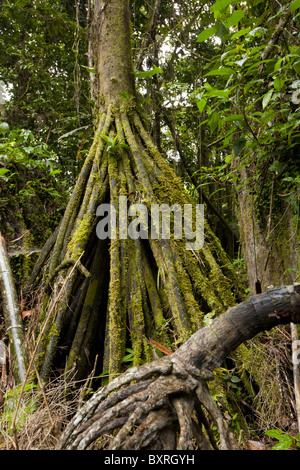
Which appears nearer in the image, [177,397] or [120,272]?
[177,397]

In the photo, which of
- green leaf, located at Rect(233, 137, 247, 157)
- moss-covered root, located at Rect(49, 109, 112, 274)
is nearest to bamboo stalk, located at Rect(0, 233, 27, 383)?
moss-covered root, located at Rect(49, 109, 112, 274)

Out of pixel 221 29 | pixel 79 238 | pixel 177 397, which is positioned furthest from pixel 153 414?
pixel 221 29

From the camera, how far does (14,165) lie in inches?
153

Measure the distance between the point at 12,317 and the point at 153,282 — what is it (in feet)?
3.81

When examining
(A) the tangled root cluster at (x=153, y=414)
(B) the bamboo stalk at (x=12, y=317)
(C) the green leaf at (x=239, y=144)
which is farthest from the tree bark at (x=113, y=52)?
(A) the tangled root cluster at (x=153, y=414)

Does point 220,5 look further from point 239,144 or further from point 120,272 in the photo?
point 120,272

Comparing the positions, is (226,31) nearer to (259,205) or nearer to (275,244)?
(259,205)

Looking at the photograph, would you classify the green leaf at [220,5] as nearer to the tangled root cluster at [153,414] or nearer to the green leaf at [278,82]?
the green leaf at [278,82]

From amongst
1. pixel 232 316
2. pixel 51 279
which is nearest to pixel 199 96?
pixel 232 316

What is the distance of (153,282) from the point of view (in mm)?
2348

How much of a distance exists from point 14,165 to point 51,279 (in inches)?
86.6

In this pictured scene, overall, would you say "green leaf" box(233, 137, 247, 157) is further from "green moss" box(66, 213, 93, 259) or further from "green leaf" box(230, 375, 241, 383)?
"green leaf" box(230, 375, 241, 383)
